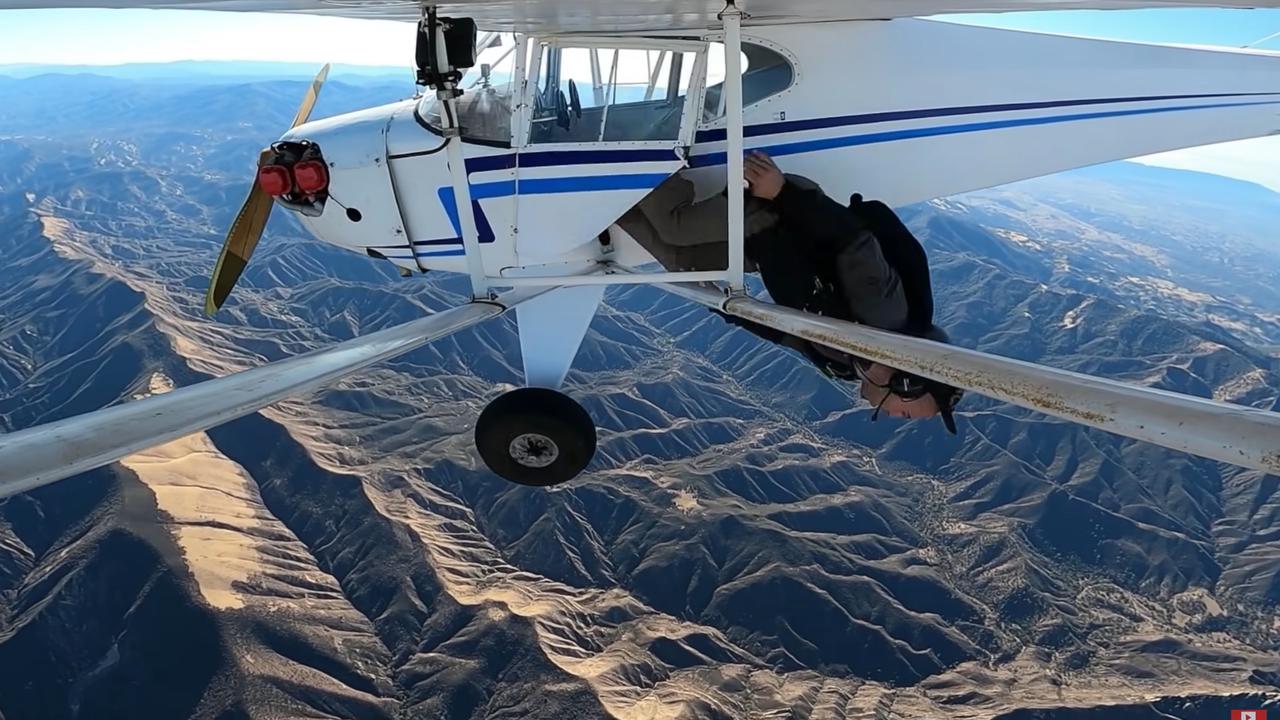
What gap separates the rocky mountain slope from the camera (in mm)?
74000

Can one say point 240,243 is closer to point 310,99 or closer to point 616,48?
point 310,99

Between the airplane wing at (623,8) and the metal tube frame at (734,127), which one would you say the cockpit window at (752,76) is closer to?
the airplane wing at (623,8)

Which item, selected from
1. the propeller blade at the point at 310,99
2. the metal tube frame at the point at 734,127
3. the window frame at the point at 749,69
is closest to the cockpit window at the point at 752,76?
the window frame at the point at 749,69

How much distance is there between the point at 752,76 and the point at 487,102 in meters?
1.94

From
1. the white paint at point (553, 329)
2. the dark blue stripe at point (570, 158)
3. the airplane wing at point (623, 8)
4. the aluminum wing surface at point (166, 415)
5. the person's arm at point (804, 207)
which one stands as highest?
the airplane wing at point (623, 8)

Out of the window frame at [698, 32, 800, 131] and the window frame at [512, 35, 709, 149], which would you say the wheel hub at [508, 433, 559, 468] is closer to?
the window frame at [512, 35, 709, 149]

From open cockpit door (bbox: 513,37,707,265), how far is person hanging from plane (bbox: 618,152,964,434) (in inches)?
19.4

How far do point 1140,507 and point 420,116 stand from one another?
461ft

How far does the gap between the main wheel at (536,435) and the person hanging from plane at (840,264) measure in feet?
4.78

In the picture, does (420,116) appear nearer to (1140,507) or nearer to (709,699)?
(709,699)

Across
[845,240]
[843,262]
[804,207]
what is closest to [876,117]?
[804,207]

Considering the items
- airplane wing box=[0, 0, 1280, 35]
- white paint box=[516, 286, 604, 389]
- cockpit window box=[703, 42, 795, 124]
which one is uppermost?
airplane wing box=[0, 0, 1280, 35]

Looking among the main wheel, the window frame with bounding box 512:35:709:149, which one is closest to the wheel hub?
the main wheel

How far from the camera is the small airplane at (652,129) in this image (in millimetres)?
5148
